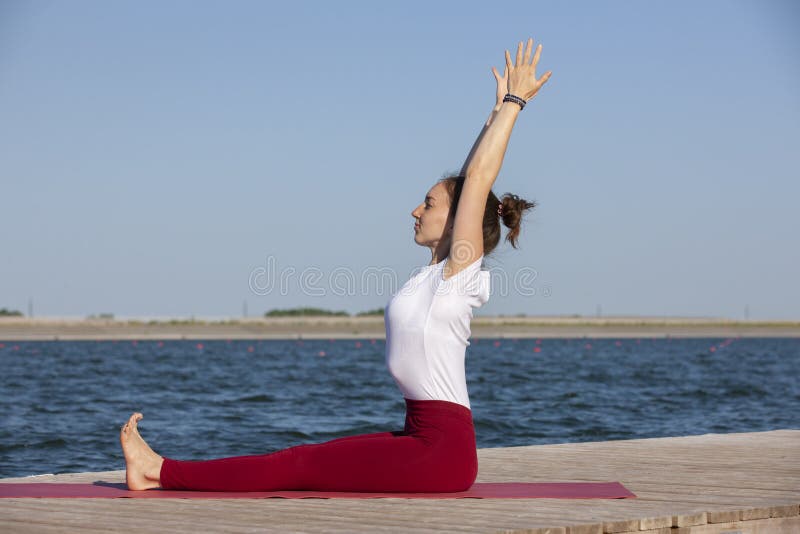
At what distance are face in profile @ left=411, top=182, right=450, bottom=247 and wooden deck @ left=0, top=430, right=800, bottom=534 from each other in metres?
1.29

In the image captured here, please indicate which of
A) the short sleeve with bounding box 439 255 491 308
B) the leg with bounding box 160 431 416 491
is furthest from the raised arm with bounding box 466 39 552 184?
the leg with bounding box 160 431 416 491

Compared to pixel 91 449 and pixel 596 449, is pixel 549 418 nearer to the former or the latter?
pixel 91 449

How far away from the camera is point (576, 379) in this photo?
31016 mm

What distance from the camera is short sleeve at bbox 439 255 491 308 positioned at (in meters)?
4.96

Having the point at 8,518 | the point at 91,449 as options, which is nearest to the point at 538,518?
the point at 8,518

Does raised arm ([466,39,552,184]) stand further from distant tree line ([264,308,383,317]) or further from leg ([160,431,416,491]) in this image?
distant tree line ([264,308,383,317])

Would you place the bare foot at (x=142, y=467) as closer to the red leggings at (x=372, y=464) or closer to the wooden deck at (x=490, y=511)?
the red leggings at (x=372, y=464)

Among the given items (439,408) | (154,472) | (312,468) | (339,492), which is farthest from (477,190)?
(154,472)

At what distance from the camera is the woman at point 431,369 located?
497 centimetres

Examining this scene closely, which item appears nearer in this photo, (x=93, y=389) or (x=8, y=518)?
(x=8, y=518)

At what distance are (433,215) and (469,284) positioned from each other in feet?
1.36

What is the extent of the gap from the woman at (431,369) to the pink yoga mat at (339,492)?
5 centimetres

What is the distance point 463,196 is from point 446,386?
89 centimetres

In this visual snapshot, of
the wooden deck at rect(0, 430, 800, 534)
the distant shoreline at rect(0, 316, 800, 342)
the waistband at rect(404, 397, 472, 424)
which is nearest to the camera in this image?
the wooden deck at rect(0, 430, 800, 534)
